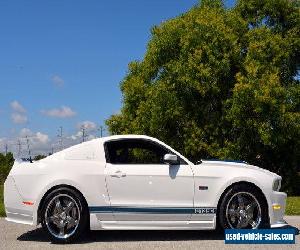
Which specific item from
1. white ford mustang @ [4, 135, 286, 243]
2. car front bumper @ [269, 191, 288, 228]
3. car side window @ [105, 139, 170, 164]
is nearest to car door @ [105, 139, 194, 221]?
white ford mustang @ [4, 135, 286, 243]

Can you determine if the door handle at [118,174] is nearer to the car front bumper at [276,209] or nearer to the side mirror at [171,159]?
the side mirror at [171,159]

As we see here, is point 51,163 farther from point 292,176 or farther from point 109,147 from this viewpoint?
point 292,176

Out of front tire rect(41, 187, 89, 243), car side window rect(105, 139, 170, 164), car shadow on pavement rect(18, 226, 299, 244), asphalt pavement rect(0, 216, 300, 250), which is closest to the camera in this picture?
asphalt pavement rect(0, 216, 300, 250)

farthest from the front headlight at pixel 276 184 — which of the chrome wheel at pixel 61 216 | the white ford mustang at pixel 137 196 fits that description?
the chrome wheel at pixel 61 216

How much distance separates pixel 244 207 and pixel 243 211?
0.06 meters

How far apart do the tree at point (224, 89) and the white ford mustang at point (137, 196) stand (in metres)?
15.9

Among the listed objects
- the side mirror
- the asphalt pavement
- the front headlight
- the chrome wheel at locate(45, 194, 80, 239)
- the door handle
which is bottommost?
the asphalt pavement

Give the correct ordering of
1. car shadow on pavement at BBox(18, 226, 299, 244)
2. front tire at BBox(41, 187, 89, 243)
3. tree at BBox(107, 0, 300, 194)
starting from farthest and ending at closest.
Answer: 1. tree at BBox(107, 0, 300, 194)
2. car shadow on pavement at BBox(18, 226, 299, 244)
3. front tire at BBox(41, 187, 89, 243)

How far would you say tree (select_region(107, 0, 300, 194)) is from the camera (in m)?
24.2

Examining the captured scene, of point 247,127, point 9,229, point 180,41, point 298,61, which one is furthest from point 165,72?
point 9,229

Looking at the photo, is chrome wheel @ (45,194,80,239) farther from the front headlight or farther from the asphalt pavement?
the front headlight

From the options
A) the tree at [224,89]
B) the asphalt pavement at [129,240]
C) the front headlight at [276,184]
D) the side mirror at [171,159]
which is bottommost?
the asphalt pavement at [129,240]

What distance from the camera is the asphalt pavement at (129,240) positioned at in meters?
7.26

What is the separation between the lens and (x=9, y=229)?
9.08m
